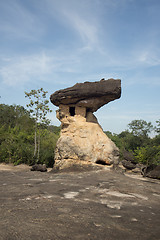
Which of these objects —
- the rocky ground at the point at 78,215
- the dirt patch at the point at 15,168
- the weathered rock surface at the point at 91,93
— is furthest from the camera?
the dirt patch at the point at 15,168

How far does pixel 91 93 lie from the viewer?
37.0ft

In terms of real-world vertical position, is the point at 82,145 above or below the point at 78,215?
above

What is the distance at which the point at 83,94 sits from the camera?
11.3m

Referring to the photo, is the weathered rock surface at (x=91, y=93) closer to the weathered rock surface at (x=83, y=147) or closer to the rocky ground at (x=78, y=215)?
the weathered rock surface at (x=83, y=147)

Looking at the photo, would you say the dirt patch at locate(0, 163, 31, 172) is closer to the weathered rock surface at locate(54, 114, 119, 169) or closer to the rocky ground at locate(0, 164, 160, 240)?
the weathered rock surface at locate(54, 114, 119, 169)

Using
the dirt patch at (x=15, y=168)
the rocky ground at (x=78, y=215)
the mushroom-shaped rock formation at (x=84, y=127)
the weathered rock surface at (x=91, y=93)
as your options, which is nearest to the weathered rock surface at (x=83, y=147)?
the mushroom-shaped rock formation at (x=84, y=127)

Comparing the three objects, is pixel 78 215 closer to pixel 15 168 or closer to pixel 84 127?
pixel 84 127

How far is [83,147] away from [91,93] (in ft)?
10.2

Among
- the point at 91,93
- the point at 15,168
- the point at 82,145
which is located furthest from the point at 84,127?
the point at 15,168

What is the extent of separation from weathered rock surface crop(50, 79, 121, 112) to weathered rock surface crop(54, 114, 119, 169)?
1209mm

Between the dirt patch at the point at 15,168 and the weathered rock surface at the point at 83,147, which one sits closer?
the weathered rock surface at the point at 83,147

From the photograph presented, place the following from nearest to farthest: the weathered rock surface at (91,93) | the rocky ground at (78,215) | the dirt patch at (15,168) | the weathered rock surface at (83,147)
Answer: the rocky ground at (78,215)
the weathered rock surface at (83,147)
the weathered rock surface at (91,93)
the dirt patch at (15,168)

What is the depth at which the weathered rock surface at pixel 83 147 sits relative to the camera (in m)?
10.6

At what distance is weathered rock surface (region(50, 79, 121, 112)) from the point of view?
36.4 ft
